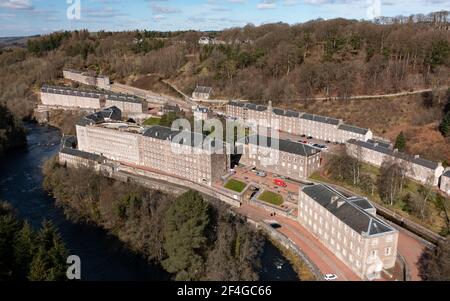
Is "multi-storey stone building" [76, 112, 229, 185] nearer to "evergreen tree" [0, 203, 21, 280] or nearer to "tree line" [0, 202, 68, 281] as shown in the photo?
"tree line" [0, 202, 68, 281]

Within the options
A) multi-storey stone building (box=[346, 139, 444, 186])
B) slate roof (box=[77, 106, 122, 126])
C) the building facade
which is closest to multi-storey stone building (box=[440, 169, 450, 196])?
multi-storey stone building (box=[346, 139, 444, 186])

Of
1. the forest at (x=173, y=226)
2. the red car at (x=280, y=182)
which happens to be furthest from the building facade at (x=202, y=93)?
the forest at (x=173, y=226)

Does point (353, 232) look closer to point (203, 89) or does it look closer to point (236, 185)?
point (236, 185)

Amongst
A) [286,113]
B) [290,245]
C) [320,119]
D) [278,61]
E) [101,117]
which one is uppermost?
[278,61]

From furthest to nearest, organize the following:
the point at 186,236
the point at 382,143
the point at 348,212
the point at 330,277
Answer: the point at 382,143 → the point at 348,212 → the point at 186,236 → the point at 330,277

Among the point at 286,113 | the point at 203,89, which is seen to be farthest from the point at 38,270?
the point at 203,89

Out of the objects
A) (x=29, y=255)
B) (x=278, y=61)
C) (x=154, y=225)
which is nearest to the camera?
(x=29, y=255)

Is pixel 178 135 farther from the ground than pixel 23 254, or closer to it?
farther from the ground
